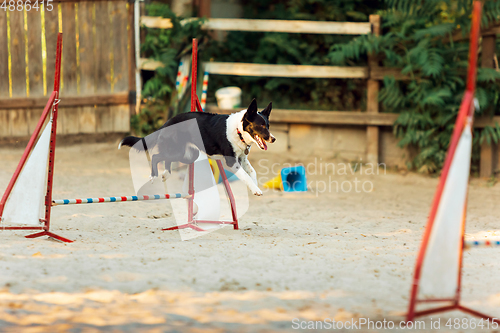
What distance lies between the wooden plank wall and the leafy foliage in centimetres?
351

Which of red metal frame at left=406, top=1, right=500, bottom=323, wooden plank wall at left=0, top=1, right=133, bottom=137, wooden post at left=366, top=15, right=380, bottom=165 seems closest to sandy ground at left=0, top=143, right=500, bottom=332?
red metal frame at left=406, top=1, right=500, bottom=323

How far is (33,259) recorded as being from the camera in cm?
284

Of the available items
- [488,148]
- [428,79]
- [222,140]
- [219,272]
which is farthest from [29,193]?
[488,148]

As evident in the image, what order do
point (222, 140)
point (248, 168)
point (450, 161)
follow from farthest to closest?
point (248, 168) → point (222, 140) → point (450, 161)

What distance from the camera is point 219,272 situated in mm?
2756

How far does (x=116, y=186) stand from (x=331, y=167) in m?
3.14

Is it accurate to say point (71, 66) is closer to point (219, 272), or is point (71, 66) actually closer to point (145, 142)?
point (145, 142)

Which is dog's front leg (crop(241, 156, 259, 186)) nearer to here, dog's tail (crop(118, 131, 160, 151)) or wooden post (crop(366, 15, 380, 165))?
dog's tail (crop(118, 131, 160, 151))

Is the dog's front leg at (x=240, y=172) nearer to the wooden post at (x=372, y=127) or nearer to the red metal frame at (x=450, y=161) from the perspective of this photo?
the red metal frame at (x=450, y=161)

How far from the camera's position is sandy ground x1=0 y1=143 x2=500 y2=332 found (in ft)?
7.12

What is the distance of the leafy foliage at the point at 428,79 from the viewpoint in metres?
6.55

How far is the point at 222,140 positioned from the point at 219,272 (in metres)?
1.20

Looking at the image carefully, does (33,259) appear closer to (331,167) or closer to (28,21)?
(331,167)

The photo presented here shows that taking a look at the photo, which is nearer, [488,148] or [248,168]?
[248,168]
